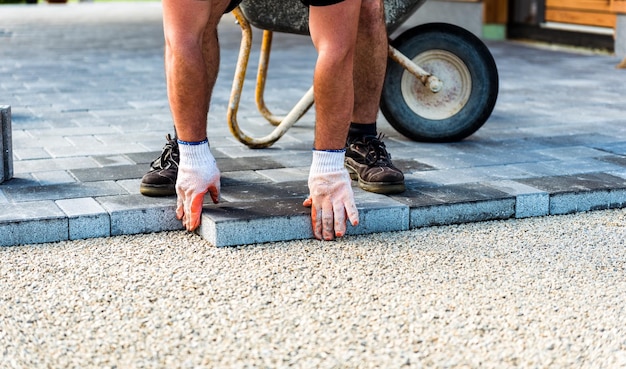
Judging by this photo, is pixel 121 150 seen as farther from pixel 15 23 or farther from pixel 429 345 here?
pixel 15 23

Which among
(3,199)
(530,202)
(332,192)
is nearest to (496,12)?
(530,202)

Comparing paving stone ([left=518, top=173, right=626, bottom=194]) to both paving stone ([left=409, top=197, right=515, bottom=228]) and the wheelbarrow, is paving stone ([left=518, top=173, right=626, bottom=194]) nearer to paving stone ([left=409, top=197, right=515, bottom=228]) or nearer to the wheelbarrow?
paving stone ([left=409, top=197, right=515, bottom=228])

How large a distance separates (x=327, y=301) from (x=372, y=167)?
3.21ft

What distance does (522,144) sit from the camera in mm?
4230

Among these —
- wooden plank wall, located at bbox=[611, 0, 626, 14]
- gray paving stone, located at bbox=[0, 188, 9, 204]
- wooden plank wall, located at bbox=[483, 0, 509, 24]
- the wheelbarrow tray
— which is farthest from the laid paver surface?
wooden plank wall, located at bbox=[483, 0, 509, 24]

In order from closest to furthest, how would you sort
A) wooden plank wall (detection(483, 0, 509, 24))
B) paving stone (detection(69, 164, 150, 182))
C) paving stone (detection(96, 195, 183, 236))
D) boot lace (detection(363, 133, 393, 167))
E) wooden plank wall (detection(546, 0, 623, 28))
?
paving stone (detection(96, 195, 183, 236)), boot lace (detection(363, 133, 393, 167)), paving stone (detection(69, 164, 150, 182)), wooden plank wall (detection(546, 0, 623, 28)), wooden plank wall (detection(483, 0, 509, 24))

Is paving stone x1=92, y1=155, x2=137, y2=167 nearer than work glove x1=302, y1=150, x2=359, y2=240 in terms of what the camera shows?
No

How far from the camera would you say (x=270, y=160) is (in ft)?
12.6

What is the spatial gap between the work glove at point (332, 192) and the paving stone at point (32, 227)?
2.52 feet

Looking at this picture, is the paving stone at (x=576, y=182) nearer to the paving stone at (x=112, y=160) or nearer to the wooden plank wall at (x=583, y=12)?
the paving stone at (x=112, y=160)

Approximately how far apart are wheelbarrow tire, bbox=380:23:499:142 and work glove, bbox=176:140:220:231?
1.41m

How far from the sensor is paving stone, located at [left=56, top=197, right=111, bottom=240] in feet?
9.71

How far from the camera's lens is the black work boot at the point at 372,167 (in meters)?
3.25

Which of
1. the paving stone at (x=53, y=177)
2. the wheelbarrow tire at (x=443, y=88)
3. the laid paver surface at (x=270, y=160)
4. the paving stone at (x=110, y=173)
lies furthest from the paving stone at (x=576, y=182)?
the paving stone at (x=53, y=177)
